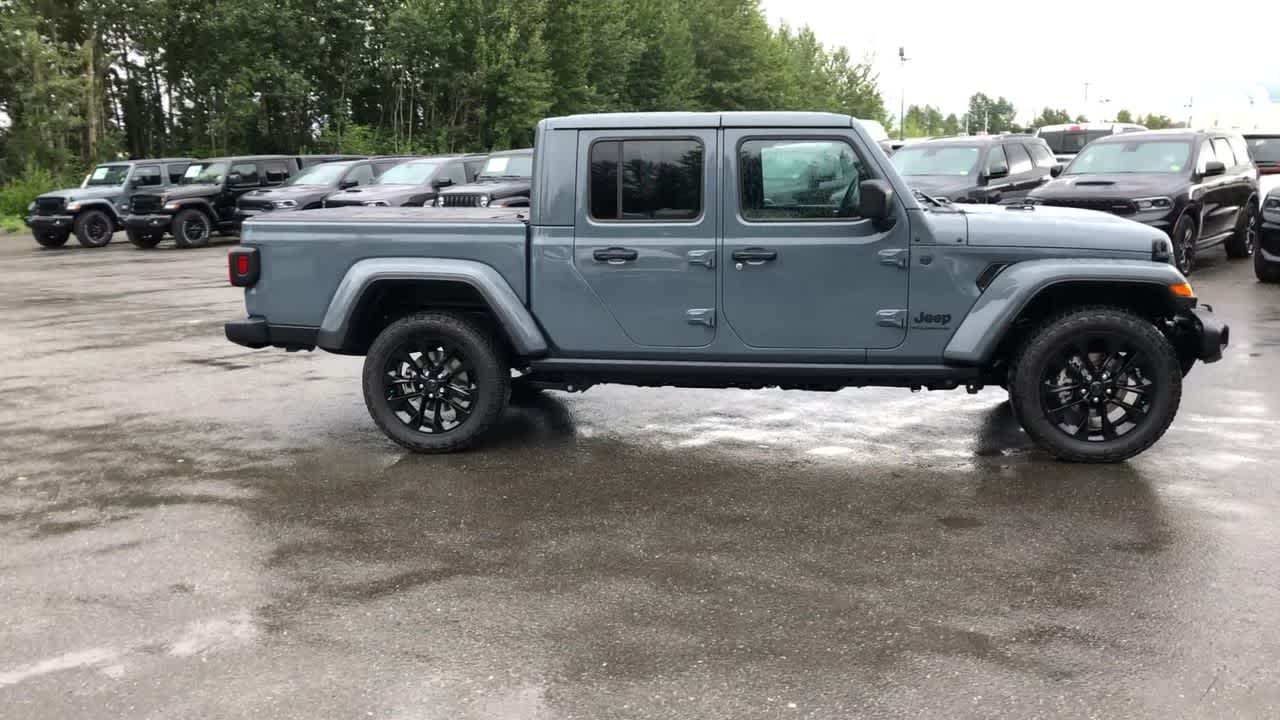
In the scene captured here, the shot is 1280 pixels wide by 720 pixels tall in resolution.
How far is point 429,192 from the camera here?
75.1 feet

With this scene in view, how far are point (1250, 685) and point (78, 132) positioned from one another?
1860 inches

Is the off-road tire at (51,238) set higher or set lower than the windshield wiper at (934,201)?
lower

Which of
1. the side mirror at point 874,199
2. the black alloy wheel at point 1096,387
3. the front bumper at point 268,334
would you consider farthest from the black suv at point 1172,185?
the front bumper at point 268,334

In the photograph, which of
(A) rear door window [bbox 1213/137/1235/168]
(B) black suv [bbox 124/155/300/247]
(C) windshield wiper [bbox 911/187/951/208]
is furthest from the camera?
(B) black suv [bbox 124/155/300/247]

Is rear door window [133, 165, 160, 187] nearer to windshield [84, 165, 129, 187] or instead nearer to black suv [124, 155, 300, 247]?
windshield [84, 165, 129, 187]

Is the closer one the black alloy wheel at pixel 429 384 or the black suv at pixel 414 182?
the black alloy wheel at pixel 429 384

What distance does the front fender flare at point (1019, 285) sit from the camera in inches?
248

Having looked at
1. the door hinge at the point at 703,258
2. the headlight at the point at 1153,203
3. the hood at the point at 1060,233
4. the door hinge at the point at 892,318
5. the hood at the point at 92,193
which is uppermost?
the hood at the point at 1060,233

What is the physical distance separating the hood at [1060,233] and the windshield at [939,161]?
10837 mm

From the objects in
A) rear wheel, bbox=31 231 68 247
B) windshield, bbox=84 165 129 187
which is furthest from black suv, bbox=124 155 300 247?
rear wheel, bbox=31 231 68 247

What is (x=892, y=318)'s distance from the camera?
21.2 ft

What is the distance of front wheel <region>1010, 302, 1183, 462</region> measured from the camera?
6.40 metres

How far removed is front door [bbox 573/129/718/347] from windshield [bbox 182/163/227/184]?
20.9 metres

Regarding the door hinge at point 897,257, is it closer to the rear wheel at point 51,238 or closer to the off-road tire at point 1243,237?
the off-road tire at point 1243,237
